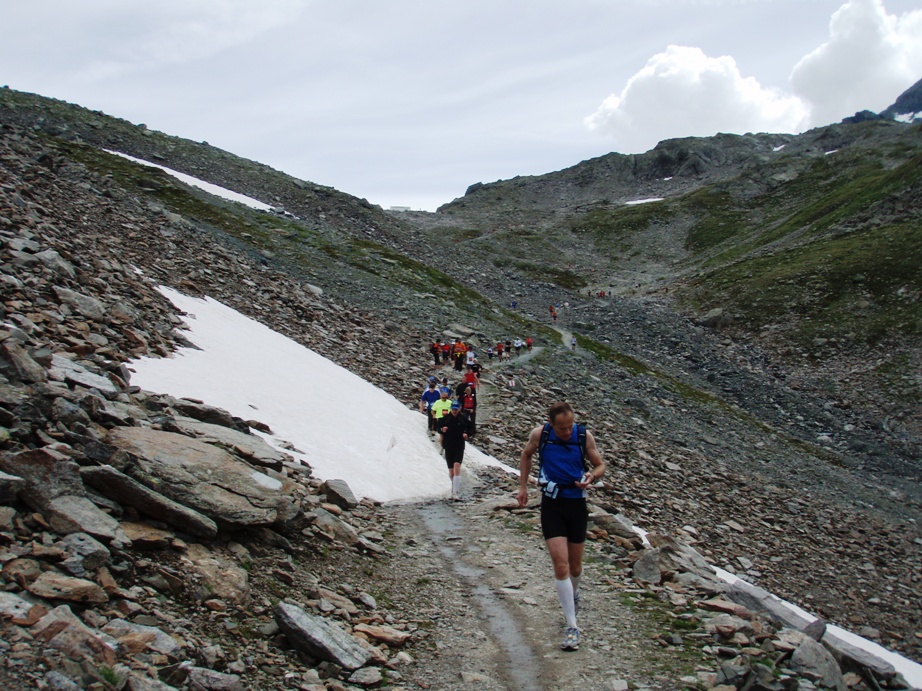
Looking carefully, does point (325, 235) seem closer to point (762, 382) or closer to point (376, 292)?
point (376, 292)

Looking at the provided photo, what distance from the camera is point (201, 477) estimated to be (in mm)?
8641

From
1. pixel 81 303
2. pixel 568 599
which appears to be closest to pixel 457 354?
pixel 81 303

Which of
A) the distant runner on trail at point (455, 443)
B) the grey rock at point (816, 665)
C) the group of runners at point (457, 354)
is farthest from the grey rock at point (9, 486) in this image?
the group of runners at point (457, 354)

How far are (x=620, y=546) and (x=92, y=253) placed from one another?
62.5 feet

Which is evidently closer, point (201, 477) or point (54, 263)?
point (201, 477)

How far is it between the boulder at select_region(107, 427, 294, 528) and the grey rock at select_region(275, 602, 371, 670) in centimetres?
180

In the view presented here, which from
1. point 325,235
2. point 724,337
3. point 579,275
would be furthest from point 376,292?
point 579,275

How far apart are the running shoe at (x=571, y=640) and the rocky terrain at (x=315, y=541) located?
133 mm

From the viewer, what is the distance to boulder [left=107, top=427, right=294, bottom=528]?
8.16 meters

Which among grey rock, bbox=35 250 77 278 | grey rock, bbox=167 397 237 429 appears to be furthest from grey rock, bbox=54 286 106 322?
A: grey rock, bbox=167 397 237 429

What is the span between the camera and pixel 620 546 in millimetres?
12828

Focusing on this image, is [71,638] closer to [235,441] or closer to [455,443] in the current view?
[235,441]

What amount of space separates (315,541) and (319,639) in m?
3.16

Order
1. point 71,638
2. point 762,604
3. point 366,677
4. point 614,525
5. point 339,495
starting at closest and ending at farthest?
1. point 71,638
2. point 366,677
3. point 762,604
4. point 339,495
5. point 614,525
